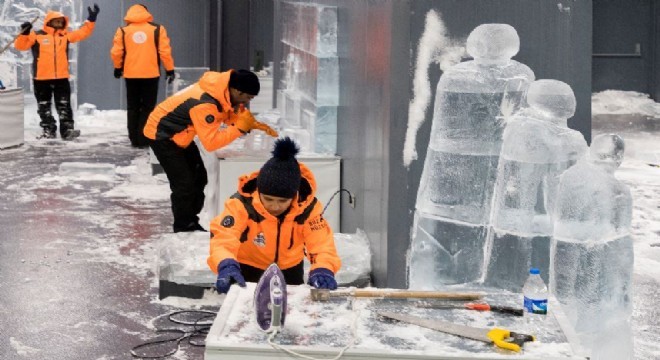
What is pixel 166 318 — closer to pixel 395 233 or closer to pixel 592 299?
pixel 395 233

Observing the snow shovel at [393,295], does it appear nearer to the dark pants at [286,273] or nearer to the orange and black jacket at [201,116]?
the dark pants at [286,273]

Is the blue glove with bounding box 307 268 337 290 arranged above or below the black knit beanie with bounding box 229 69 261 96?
below

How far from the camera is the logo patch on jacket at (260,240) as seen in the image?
4.73 m

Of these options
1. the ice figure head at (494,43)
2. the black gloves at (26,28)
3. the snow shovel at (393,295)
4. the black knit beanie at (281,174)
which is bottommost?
the snow shovel at (393,295)

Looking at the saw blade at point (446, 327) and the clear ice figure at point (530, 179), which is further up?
the clear ice figure at point (530, 179)

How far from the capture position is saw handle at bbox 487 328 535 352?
131 inches

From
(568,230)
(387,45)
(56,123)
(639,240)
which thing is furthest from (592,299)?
(56,123)

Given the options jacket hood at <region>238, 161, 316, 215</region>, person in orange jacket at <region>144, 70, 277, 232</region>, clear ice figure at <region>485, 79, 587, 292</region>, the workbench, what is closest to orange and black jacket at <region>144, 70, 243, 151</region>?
person in orange jacket at <region>144, 70, 277, 232</region>

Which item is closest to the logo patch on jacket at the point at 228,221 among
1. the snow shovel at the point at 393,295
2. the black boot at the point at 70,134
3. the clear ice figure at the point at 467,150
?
the snow shovel at the point at 393,295

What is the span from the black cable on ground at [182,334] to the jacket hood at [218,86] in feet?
5.79

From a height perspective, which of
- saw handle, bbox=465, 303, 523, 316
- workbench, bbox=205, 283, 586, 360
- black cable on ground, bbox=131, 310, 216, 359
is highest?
saw handle, bbox=465, 303, 523, 316

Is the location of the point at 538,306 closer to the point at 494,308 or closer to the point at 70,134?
the point at 494,308

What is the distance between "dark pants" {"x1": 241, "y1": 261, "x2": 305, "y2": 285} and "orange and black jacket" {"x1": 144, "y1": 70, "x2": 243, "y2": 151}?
2458 mm

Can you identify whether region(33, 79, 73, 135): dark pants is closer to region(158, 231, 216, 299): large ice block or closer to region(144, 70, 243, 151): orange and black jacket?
region(144, 70, 243, 151): orange and black jacket
